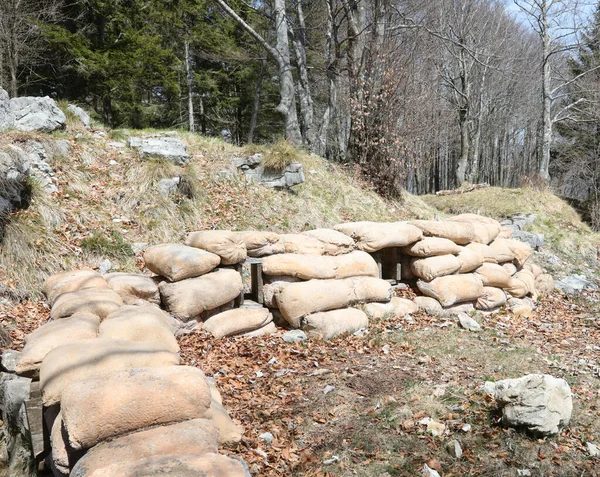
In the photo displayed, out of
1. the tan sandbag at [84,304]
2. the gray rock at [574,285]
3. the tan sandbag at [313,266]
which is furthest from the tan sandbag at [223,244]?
the gray rock at [574,285]

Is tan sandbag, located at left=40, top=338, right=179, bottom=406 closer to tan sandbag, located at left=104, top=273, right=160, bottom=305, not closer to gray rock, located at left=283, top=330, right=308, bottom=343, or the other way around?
tan sandbag, located at left=104, top=273, right=160, bottom=305

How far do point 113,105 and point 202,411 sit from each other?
13463 millimetres

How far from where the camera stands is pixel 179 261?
4469mm

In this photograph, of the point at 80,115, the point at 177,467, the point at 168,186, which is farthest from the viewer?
the point at 80,115

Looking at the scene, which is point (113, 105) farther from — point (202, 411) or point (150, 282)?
point (202, 411)

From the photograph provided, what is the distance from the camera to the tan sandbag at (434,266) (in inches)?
240

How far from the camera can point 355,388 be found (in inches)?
144

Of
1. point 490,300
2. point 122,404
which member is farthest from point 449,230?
point 122,404

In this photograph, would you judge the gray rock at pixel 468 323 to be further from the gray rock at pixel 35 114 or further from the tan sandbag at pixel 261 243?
the gray rock at pixel 35 114

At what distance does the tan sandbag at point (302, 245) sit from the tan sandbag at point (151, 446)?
3.32m

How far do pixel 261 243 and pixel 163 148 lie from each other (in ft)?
11.8

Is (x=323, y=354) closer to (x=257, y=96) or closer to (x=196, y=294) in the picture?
(x=196, y=294)

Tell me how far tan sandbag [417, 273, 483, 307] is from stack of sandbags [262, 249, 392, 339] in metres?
0.98

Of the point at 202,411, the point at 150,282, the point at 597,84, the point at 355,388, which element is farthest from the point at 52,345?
the point at 597,84
